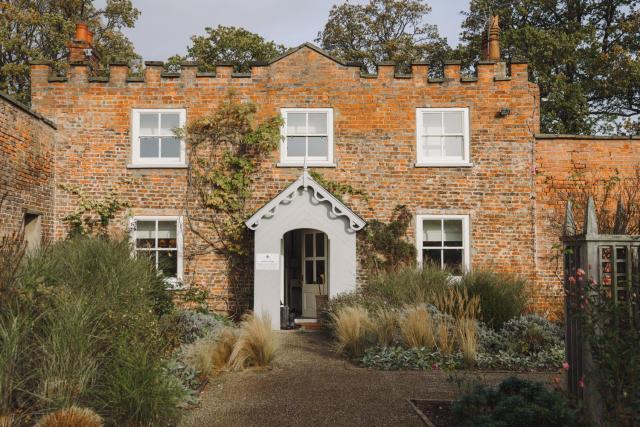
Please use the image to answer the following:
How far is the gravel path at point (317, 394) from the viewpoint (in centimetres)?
631

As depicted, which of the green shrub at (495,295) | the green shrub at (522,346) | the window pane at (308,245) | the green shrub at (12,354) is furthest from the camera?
the window pane at (308,245)

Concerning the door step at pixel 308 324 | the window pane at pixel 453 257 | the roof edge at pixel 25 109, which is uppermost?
the roof edge at pixel 25 109

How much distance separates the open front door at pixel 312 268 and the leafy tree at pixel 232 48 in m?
15.8

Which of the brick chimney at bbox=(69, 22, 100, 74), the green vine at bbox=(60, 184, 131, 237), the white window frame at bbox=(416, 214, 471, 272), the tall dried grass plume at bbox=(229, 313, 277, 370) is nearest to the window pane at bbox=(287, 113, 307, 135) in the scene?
the white window frame at bbox=(416, 214, 471, 272)

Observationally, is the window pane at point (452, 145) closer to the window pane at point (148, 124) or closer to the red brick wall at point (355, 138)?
the red brick wall at point (355, 138)

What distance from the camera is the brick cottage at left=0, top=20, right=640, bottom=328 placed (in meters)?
14.7

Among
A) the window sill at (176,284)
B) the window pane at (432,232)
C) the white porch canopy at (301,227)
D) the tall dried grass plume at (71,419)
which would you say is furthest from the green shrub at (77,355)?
the window pane at (432,232)

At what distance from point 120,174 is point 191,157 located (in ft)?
5.53

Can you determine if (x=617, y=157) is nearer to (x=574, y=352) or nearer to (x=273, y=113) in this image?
(x=273, y=113)

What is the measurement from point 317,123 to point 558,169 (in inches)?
226

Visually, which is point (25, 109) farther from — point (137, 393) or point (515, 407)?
point (515, 407)

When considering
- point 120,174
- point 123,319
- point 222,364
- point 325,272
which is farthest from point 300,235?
point 123,319

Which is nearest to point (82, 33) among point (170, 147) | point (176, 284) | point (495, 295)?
point (170, 147)

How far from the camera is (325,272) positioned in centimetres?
1471
